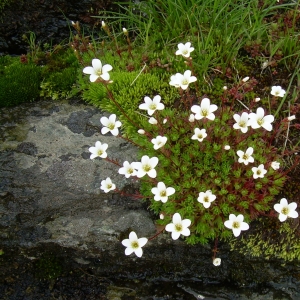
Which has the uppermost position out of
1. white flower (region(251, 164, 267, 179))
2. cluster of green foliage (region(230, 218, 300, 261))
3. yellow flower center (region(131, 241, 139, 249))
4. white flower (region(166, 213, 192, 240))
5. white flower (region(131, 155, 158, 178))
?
white flower (region(131, 155, 158, 178))

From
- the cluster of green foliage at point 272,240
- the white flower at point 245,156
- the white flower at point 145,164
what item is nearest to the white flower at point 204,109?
the white flower at point 245,156

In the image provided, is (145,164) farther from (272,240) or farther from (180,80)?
(272,240)

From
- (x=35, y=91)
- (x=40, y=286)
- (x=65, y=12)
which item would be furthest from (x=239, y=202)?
(x=65, y=12)

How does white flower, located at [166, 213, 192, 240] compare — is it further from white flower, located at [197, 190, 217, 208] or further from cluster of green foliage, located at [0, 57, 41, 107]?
cluster of green foliage, located at [0, 57, 41, 107]

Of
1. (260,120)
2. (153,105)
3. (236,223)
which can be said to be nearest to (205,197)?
(236,223)

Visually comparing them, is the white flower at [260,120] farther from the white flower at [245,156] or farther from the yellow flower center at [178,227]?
the yellow flower center at [178,227]

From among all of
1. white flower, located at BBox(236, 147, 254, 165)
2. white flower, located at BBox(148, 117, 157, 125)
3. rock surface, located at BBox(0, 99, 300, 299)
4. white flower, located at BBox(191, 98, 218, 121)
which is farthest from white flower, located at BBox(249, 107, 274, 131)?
rock surface, located at BBox(0, 99, 300, 299)

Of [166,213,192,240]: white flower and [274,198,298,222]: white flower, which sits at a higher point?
[166,213,192,240]: white flower
